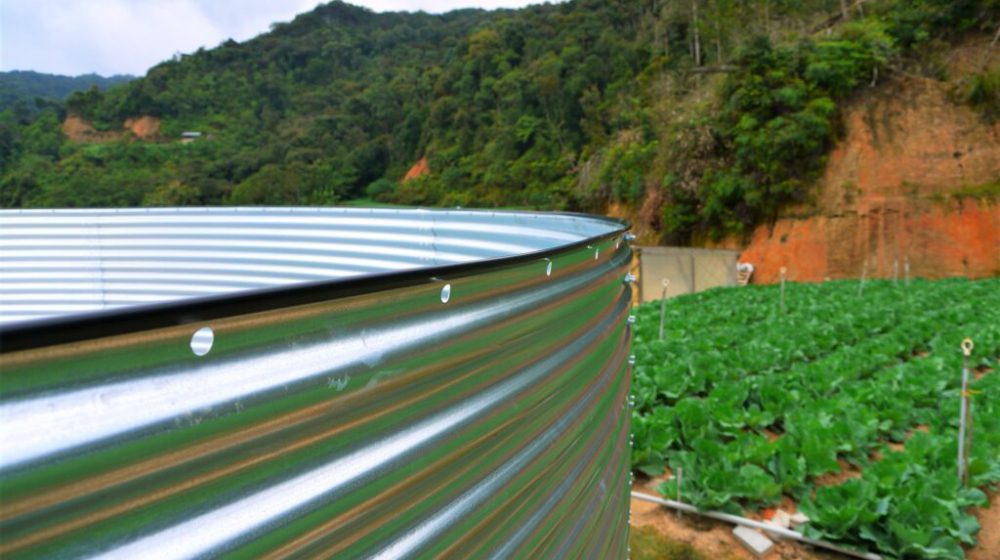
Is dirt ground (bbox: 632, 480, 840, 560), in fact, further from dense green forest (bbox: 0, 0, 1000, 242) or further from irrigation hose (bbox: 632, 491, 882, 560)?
dense green forest (bbox: 0, 0, 1000, 242)

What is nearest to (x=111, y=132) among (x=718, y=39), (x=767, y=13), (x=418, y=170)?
(x=418, y=170)

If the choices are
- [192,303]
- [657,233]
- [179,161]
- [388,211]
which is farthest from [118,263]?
[179,161]

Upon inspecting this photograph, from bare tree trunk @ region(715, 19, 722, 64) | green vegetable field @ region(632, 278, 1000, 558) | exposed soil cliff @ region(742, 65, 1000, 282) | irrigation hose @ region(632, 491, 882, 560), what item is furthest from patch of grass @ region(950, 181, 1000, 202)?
irrigation hose @ region(632, 491, 882, 560)

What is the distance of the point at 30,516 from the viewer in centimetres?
64

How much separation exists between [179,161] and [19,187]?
62.5ft

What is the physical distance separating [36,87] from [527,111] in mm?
37003

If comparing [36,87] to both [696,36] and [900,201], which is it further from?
[696,36]

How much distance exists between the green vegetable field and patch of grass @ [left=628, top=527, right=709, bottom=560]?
422mm

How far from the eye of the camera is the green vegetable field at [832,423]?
4.05m

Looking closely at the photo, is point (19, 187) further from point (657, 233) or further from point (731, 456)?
point (731, 456)

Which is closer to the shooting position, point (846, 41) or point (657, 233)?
point (846, 41)

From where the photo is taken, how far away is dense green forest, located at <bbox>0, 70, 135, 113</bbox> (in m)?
12.9

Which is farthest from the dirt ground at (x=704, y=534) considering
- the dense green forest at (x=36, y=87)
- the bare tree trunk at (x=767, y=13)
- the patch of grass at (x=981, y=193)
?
the bare tree trunk at (x=767, y=13)

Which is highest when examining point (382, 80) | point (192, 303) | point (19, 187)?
point (382, 80)
